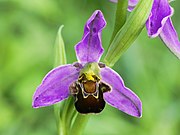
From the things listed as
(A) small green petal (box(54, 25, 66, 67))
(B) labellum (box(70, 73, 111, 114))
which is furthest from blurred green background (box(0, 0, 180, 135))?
(B) labellum (box(70, 73, 111, 114))

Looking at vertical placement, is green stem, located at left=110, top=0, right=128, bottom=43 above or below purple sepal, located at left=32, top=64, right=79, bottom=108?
above

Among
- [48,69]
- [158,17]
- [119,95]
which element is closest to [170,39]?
[158,17]

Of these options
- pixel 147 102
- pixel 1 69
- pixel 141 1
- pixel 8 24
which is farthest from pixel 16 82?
pixel 141 1

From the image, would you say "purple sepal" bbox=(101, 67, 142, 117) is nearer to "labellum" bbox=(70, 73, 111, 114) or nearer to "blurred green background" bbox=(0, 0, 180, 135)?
"labellum" bbox=(70, 73, 111, 114)

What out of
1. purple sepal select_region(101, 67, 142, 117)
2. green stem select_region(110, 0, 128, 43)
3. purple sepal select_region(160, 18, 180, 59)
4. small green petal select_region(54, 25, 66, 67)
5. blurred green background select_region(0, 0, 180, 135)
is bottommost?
blurred green background select_region(0, 0, 180, 135)

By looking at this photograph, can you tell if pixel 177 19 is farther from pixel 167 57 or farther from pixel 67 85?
pixel 67 85

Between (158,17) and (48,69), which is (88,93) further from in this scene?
(48,69)

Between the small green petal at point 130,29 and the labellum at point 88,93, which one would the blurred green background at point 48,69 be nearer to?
the labellum at point 88,93
